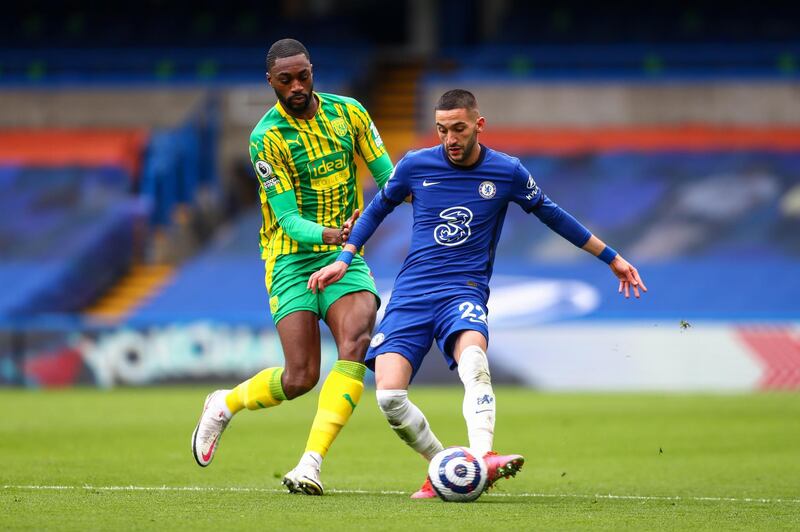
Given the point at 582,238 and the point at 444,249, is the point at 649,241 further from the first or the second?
the point at 444,249

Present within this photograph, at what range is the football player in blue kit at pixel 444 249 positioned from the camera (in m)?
7.14

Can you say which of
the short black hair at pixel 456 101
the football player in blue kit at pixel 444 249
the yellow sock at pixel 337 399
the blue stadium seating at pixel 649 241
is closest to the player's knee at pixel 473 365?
the football player in blue kit at pixel 444 249

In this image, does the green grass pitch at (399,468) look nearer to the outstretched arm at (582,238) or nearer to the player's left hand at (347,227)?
the outstretched arm at (582,238)

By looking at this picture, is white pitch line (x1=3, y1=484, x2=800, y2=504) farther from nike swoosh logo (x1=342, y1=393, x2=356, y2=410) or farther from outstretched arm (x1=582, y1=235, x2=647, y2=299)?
outstretched arm (x1=582, y1=235, x2=647, y2=299)

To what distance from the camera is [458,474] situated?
670 centimetres

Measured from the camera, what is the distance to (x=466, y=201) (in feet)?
23.9

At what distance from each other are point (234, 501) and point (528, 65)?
18875 millimetres

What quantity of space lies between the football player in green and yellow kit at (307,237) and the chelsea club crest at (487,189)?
2.23 ft

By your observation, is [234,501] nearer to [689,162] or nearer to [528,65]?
[689,162]

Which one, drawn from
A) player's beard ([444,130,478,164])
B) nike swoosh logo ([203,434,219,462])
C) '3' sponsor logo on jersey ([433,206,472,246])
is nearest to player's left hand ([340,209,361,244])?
'3' sponsor logo on jersey ([433,206,472,246])

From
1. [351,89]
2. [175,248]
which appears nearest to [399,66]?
[351,89]

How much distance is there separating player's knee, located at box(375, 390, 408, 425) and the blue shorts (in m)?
0.12

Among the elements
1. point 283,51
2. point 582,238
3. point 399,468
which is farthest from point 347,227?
point 399,468

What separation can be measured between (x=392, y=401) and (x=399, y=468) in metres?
2.26
